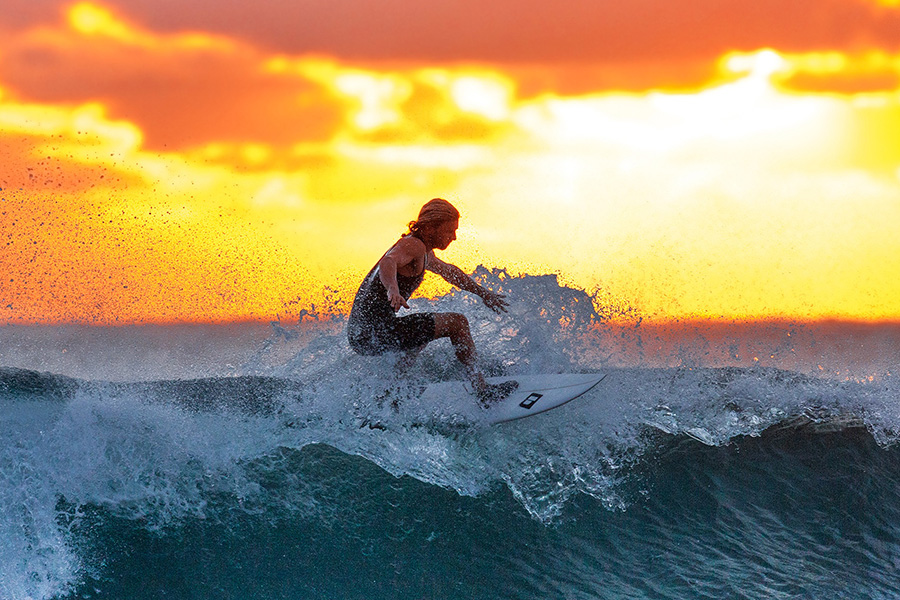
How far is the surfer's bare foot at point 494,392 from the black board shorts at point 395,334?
58cm

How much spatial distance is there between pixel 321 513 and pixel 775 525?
3459 millimetres

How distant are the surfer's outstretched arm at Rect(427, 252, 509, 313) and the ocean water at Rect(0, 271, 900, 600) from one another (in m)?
0.68

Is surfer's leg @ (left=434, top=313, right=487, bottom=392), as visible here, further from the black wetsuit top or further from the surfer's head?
the surfer's head

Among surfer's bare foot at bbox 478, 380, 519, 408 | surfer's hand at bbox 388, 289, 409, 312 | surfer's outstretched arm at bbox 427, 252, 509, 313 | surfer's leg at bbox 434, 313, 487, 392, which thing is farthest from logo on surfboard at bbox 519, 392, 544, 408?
surfer's hand at bbox 388, 289, 409, 312

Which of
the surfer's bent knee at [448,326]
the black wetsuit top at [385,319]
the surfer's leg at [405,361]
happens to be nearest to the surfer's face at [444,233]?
the black wetsuit top at [385,319]

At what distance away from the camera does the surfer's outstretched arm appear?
489 centimetres

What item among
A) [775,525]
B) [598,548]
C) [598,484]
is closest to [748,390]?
[775,525]

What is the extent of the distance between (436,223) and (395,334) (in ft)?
2.92

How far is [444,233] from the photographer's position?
453 cm

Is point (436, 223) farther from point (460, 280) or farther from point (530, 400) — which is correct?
point (530, 400)

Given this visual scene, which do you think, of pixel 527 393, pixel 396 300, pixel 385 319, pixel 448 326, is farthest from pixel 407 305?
pixel 527 393

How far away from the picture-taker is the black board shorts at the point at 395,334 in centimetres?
467

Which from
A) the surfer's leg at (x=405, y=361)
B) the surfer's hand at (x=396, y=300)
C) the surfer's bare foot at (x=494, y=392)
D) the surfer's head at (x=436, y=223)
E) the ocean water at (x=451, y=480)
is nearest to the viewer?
the ocean water at (x=451, y=480)

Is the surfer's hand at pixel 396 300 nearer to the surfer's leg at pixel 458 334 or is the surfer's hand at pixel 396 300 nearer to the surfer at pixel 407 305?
the surfer at pixel 407 305
